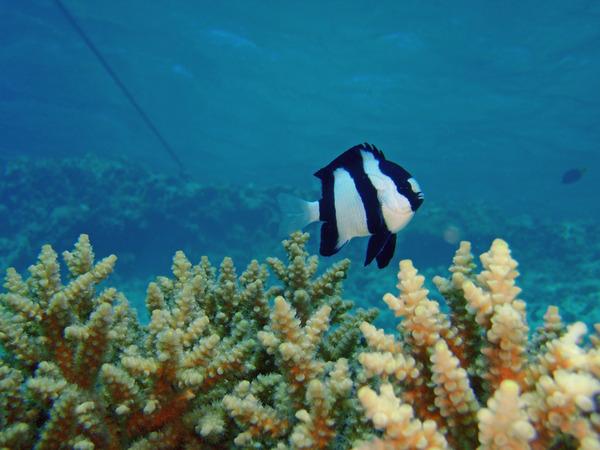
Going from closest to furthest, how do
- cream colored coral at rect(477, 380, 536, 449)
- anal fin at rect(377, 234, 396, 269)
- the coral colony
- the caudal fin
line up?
1. cream colored coral at rect(477, 380, 536, 449)
2. the coral colony
3. anal fin at rect(377, 234, 396, 269)
4. the caudal fin

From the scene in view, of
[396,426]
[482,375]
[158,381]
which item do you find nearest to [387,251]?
[482,375]

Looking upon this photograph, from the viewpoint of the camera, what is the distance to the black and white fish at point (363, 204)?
1640 millimetres

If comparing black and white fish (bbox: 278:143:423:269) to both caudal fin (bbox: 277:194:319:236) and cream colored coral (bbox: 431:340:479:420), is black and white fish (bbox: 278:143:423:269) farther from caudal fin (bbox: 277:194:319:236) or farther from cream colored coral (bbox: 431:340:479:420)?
cream colored coral (bbox: 431:340:479:420)

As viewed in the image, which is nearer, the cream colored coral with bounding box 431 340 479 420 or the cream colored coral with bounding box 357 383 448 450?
the cream colored coral with bounding box 357 383 448 450

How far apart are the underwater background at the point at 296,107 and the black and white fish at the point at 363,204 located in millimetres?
5415

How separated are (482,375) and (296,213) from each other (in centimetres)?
117

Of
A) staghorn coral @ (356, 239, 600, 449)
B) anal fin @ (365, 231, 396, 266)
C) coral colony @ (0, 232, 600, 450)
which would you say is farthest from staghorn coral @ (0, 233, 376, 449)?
anal fin @ (365, 231, 396, 266)

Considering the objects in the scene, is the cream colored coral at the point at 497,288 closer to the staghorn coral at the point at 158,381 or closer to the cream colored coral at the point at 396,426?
the cream colored coral at the point at 396,426

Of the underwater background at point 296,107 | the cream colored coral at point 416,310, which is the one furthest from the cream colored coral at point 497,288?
the underwater background at point 296,107

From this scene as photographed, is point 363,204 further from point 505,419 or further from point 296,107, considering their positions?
point 296,107

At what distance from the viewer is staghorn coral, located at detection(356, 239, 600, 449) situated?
84 centimetres

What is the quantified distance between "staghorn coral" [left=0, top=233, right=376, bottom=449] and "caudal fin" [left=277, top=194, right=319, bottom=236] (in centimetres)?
53

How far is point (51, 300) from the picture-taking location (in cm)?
175

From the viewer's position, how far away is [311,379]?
4.67 ft
